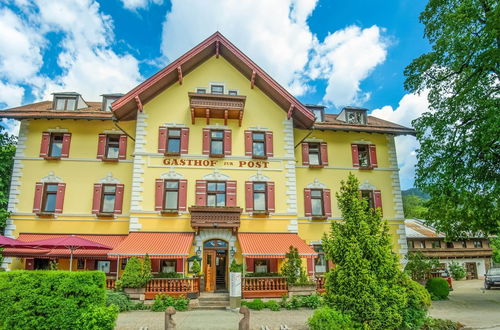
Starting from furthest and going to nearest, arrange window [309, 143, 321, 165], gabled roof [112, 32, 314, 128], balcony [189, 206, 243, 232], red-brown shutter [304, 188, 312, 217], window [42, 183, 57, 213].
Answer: window [309, 143, 321, 165], red-brown shutter [304, 188, 312, 217], gabled roof [112, 32, 314, 128], window [42, 183, 57, 213], balcony [189, 206, 243, 232]

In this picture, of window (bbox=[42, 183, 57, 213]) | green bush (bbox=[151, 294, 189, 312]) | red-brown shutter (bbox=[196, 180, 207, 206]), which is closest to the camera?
green bush (bbox=[151, 294, 189, 312])

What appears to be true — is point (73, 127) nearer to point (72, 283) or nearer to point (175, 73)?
point (175, 73)

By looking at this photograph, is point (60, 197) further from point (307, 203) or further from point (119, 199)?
point (307, 203)

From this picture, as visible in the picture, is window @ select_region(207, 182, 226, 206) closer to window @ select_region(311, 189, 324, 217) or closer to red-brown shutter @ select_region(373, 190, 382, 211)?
window @ select_region(311, 189, 324, 217)

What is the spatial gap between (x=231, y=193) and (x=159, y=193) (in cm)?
427

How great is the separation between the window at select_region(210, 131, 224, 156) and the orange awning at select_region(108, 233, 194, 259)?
540 cm

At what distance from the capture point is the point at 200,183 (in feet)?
66.2

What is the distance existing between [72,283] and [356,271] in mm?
8749

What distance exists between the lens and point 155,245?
1780cm

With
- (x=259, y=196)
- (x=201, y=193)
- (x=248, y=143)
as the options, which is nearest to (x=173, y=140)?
(x=201, y=193)

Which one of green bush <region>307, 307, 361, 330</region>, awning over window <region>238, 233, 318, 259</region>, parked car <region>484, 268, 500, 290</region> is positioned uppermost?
awning over window <region>238, 233, 318, 259</region>

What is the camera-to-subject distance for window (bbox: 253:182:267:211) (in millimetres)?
20592

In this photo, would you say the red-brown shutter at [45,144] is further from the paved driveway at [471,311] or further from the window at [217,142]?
the paved driveway at [471,311]

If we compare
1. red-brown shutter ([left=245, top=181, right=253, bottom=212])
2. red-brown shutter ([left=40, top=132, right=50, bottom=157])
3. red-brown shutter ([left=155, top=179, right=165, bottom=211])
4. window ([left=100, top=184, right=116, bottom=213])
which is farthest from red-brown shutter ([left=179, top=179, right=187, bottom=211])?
red-brown shutter ([left=40, top=132, right=50, bottom=157])
